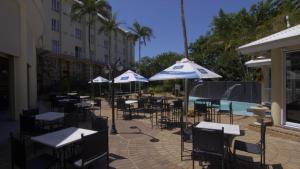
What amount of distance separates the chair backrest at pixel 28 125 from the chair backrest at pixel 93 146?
300cm

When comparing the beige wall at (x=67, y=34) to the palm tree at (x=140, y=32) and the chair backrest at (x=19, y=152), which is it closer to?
the palm tree at (x=140, y=32)

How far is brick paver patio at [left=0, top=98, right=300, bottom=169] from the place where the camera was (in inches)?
217

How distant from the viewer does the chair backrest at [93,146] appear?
4.03m

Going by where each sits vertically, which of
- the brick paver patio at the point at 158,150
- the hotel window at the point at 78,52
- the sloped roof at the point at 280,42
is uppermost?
the hotel window at the point at 78,52

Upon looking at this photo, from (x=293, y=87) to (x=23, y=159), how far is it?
7897 mm

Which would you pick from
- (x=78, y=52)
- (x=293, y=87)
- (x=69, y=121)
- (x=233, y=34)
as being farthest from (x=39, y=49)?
(x=293, y=87)

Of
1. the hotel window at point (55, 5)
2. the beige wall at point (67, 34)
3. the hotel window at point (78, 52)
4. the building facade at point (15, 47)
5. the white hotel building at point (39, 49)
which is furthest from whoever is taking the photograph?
the hotel window at point (78, 52)

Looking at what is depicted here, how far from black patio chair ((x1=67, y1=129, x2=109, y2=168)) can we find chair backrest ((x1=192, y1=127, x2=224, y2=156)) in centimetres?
177

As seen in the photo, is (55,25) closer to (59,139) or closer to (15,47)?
(15,47)

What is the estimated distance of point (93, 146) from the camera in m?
4.24

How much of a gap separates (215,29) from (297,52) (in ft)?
73.2

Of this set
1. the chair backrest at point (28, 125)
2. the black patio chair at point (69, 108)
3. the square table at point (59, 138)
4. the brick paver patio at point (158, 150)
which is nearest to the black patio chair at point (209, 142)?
the brick paver patio at point (158, 150)

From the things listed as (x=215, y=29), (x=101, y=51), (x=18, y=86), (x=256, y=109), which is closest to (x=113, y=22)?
(x=101, y=51)

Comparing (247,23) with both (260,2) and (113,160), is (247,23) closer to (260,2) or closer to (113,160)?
(260,2)
